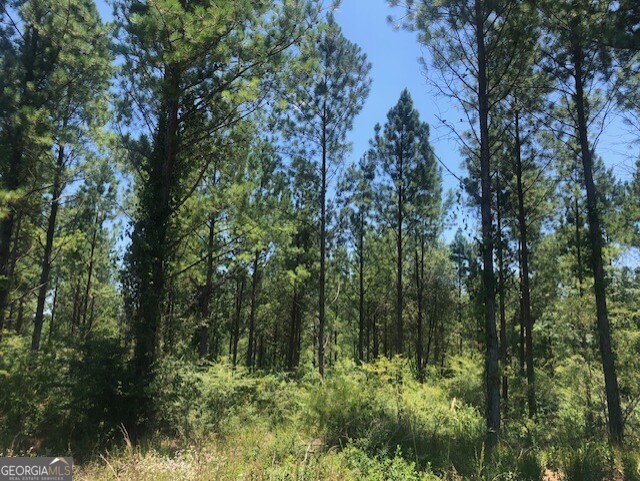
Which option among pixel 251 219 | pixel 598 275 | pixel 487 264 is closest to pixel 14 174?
pixel 251 219

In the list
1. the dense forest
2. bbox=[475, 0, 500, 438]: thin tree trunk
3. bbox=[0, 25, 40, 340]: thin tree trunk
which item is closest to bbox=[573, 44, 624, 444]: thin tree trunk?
the dense forest

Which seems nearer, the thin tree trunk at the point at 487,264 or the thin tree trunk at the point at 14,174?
the thin tree trunk at the point at 487,264

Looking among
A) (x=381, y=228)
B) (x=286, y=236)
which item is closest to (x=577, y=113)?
(x=286, y=236)

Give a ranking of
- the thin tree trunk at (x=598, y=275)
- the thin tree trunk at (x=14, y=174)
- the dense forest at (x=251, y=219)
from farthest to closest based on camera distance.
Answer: the thin tree trunk at (x=598, y=275)
the thin tree trunk at (x=14, y=174)
the dense forest at (x=251, y=219)

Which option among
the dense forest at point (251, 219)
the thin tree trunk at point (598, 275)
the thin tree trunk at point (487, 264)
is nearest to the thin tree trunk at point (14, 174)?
the dense forest at point (251, 219)

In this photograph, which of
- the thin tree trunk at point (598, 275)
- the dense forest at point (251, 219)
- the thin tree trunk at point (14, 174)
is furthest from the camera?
the thin tree trunk at point (598, 275)

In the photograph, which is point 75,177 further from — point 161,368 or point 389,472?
point 389,472

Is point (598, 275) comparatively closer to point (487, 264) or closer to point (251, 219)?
point (487, 264)

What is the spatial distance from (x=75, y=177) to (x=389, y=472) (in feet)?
35.0

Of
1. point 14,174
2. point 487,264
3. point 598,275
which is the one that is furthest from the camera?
point 598,275

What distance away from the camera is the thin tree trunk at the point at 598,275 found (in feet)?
29.5

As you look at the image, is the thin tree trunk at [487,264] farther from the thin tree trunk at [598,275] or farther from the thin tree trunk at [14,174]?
the thin tree trunk at [14,174]

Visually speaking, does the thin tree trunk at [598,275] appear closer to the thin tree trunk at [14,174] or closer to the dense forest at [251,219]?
the dense forest at [251,219]

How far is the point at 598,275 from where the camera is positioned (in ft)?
31.7
